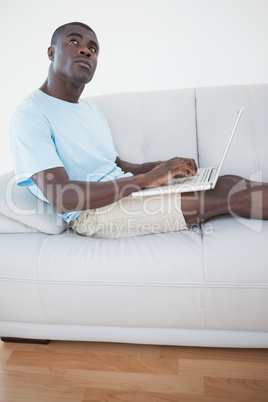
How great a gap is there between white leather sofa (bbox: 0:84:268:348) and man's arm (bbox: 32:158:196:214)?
15cm

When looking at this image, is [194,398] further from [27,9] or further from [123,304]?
[27,9]

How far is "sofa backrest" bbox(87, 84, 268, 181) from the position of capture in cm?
163

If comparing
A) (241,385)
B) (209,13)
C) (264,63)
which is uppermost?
(209,13)

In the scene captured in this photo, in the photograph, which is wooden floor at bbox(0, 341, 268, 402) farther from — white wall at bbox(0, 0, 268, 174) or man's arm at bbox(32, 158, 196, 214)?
white wall at bbox(0, 0, 268, 174)

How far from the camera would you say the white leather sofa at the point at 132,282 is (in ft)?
3.64

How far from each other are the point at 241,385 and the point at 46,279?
72cm

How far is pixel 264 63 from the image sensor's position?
2145 millimetres

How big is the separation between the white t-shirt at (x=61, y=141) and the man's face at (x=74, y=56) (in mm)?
117

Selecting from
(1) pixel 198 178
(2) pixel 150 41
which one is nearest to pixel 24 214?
(1) pixel 198 178

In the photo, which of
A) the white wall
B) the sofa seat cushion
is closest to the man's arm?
the sofa seat cushion

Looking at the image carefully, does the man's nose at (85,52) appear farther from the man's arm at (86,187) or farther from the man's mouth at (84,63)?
the man's arm at (86,187)

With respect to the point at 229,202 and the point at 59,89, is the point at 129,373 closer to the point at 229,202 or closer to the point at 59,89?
the point at 229,202

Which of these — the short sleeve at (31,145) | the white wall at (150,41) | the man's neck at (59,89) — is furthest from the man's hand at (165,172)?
the white wall at (150,41)

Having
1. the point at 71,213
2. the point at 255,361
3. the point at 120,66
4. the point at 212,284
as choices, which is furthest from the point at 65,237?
the point at 120,66
